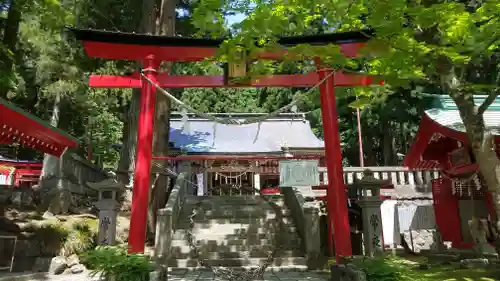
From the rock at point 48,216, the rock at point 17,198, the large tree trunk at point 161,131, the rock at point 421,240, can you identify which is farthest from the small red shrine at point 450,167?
the rock at point 17,198

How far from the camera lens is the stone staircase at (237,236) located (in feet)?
32.3

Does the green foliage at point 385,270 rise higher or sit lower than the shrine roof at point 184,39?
lower

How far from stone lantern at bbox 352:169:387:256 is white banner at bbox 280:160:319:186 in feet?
5.54

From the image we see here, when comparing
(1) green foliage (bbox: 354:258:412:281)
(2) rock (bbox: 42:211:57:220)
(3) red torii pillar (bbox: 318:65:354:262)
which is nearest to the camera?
(1) green foliage (bbox: 354:258:412:281)

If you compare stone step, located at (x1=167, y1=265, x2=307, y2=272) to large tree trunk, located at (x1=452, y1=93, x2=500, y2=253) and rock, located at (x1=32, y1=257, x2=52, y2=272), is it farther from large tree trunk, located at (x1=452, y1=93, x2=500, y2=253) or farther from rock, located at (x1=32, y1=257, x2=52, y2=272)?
large tree trunk, located at (x1=452, y1=93, x2=500, y2=253)

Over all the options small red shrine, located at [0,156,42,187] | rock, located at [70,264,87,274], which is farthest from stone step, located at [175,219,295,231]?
small red shrine, located at [0,156,42,187]

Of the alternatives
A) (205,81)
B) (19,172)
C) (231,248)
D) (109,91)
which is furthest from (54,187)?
(19,172)

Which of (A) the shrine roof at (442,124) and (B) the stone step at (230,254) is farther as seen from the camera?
(A) the shrine roof at (442,124)

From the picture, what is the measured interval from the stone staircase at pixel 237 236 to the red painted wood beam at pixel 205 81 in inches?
177

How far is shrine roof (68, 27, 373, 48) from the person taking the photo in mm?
7938

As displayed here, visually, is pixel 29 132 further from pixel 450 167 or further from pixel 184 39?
pixel 450 167

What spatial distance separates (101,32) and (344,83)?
5.40 meters

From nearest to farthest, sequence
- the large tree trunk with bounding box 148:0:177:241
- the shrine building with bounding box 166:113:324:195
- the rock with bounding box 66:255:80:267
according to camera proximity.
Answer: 1. the rock with bounding box 66:255:80:267
2. the large tree trunk with bounding box 148:0:177:241
3. the shrine building with bounding box 166:113:324:195

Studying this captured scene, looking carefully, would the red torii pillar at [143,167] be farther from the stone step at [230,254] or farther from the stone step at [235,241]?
the stone step at [235,241]
